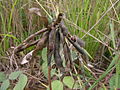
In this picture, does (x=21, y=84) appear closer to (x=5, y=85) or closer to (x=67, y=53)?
(x=5, y=85)

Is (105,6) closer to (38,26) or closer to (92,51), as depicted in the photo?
(92,51)

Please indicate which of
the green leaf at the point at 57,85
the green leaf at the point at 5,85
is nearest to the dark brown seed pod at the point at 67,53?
the green leaf at the point at 57,85

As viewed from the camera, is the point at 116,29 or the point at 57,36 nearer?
the point at 57,36

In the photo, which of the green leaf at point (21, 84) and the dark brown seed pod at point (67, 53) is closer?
the dark brown seed pod at point (67, 53)

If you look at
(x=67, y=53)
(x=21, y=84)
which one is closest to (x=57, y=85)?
(x=21, y=84)

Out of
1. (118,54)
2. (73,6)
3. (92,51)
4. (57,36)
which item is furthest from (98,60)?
(57,36)

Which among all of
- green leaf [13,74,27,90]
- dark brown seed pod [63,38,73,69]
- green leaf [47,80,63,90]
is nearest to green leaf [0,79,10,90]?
green leaf [13,74,27,90]

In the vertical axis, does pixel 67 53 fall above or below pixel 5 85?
above

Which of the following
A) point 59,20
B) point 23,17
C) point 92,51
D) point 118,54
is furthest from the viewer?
point 23,17

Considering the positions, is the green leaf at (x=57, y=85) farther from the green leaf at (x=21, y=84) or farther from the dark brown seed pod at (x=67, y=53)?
the dark brown seed pod at (x=67, y=53)

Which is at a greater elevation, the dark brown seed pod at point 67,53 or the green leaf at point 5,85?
the dark brown seed pod at point 67,53

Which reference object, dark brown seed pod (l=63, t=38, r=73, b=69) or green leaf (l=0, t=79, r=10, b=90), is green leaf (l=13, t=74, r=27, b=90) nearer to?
green leaf (l=0, t=79, r=10, b=90)
